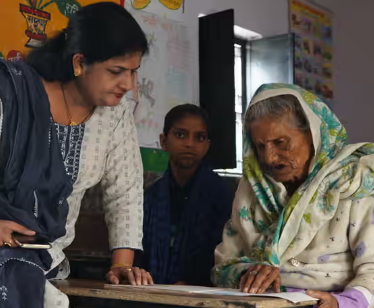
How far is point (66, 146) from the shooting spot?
1.52 metres

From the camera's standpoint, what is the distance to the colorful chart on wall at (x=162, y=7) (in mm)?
2902

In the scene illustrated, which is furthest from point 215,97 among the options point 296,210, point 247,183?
point 296,210

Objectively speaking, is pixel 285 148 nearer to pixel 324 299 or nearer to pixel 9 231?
pixel 324 299

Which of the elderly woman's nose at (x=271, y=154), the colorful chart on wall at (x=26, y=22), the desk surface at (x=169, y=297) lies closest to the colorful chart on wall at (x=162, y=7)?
the colorful chart on wall at (x=26, y=22)

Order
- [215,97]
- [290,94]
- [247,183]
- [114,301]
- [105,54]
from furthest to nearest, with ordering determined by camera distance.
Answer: [215,97], [247,183], [290,94], [105,54], [114,301]

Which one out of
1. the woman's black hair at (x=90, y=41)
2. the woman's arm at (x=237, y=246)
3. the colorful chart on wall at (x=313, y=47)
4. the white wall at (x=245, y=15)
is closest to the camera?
the woman's black hair at (x=90, y=41)

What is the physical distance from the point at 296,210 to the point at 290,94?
334 mm

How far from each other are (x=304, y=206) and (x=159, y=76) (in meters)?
1.58

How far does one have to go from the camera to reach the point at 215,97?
3.21 meters

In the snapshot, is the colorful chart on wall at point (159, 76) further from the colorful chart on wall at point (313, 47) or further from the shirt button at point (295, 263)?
the shirt button at point (295, 263)

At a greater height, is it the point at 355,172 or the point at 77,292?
the point at 355,172

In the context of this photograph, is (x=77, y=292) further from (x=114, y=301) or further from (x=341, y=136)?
(x=341, y=136)

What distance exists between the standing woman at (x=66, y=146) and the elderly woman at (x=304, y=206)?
344 millimetres

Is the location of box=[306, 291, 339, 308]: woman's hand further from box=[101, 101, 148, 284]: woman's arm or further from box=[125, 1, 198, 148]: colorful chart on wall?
box=[125, 1, 198, 148]: colorful chart on wall
